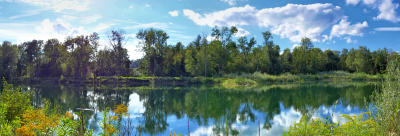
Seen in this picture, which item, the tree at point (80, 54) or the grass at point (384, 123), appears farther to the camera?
the tree at point (80, 54)

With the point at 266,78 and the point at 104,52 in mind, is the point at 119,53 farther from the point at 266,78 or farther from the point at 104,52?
the point at 266,78

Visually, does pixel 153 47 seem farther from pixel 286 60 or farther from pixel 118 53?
pixel 286 60

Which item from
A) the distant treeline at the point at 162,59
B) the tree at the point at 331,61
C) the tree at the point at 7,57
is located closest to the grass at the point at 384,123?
the distant treeline at the point at 162,59

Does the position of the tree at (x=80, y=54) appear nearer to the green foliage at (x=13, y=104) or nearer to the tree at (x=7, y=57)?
the tree at (x=7, y=57)

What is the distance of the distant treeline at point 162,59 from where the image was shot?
139 feet

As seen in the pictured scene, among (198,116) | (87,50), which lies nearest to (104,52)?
(87,50)

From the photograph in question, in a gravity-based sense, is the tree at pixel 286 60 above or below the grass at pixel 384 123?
above

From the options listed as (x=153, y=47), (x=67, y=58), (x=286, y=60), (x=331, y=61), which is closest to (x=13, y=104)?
(x=153, y=47)

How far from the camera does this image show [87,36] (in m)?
42.8

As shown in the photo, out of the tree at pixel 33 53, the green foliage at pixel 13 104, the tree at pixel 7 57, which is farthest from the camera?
the tree at pixel 33 53

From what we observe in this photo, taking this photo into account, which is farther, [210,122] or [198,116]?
[198,116]

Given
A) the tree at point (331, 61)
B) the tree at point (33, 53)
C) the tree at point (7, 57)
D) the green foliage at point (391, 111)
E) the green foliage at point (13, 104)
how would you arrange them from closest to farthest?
the green foliage at point (391, 111)
the green foliage at point (13, 104)
the tree at point (7, 57)
the tree at point (33, 53)
the tree at point (331, 61)

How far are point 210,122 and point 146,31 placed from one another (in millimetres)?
36996

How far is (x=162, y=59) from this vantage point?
45906 mm
